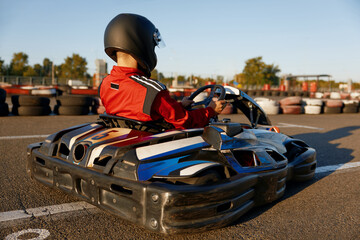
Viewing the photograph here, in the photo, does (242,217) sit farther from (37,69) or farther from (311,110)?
(37,69)

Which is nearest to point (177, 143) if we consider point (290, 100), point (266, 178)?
point (266, 178)

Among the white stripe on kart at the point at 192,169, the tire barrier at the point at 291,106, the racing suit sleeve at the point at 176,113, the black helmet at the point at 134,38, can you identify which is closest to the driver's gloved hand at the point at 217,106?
the racing suit sleeve at the point at 176,113

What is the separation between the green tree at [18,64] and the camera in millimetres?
49344

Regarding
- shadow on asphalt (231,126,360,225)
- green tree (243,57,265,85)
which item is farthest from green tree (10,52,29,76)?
shadow on asphalt (231,126,360,225)

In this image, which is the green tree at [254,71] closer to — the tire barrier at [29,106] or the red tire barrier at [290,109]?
the red tire barrier at [290,109]

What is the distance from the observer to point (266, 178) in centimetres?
228

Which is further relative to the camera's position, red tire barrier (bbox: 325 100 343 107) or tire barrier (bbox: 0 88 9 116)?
red tire barrier (bbox: 325 100 343 107)

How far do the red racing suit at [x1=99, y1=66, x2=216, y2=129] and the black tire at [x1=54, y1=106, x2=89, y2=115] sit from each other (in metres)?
6.82

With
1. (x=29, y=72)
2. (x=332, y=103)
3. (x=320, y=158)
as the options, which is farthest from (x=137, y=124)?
(x=29, y=72)

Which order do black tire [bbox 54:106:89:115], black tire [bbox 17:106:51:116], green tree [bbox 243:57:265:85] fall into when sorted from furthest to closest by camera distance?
1. green tree [bbox 243:57:265:85]
2. black tire [bbox 54:106:89:115]
3. black tire [bbox 17:106:51:116]

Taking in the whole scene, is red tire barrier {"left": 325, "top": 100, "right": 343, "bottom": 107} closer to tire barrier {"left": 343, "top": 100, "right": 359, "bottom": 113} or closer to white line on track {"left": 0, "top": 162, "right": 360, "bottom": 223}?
tire barrier {"left": 343, "top": 100, "right": 359, "bottom": 113}

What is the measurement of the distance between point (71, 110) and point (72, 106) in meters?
0.12

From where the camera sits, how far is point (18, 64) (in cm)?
4972

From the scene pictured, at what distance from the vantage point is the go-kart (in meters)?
1.77
